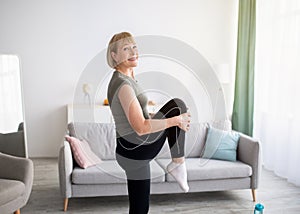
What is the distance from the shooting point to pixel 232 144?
3.33 m

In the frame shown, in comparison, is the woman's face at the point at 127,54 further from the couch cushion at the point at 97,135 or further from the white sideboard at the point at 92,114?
the couch cushion at the point at 97,135

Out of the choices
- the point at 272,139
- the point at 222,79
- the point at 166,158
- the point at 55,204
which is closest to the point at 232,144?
the point at 166,158

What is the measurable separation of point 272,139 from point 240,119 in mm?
653

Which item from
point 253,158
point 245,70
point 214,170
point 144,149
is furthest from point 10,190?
point 245,70

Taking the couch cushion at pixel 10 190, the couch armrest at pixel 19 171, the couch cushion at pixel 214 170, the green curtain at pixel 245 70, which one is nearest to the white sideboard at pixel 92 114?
the couch armrest at pixel 19 171

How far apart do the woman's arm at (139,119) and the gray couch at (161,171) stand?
48.5 inches

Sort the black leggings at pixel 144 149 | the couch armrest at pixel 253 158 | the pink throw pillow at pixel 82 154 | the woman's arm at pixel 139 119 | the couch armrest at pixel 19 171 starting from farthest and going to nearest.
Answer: the couch armrest at pixel 253 158 < the pink throw pillow at pixel 82 154 < the couch armrest at pixel 19 171 < the black leggings at pixel 144 149 < the woman's arm at pixel 139 119

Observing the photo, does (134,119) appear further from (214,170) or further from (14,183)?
(214,170)

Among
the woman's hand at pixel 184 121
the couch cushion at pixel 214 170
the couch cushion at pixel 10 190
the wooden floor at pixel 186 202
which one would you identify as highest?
the woman's hand at pixel 184 121

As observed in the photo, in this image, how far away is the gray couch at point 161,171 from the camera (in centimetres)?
284

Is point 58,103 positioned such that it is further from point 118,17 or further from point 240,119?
point 240,119

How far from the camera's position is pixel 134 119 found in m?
1.34

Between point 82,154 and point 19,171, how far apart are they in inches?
21.2

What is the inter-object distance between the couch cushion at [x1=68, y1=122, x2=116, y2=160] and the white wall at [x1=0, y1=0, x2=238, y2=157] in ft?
4.96
